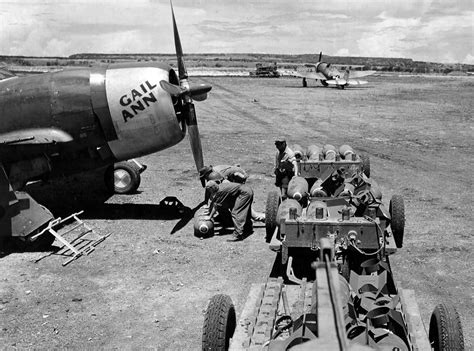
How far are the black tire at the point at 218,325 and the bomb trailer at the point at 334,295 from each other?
0.01 metres

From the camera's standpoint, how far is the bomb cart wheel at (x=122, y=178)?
48.9ft

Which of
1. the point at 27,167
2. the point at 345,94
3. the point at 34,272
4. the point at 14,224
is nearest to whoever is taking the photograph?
the point at 34,272

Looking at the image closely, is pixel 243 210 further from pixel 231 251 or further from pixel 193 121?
pixel 193 121

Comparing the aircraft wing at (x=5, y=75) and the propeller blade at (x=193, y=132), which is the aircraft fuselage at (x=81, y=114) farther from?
the aircraft wing at (x=5, y=75)

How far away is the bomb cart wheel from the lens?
1491 centimetres

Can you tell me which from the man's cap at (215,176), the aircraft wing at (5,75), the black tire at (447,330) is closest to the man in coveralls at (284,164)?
the man's cap at (215,176)

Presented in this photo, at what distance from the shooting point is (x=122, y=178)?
15000mm

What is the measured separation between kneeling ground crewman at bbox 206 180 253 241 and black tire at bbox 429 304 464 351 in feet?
18.4

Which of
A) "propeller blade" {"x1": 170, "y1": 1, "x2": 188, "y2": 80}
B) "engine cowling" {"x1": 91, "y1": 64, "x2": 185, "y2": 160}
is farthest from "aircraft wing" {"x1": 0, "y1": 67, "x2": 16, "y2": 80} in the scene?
"propeller blade" {"x1": 170, "y1": 1, "x2": 188, "y2": 80}

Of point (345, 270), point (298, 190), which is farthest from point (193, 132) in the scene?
point (345, 270)

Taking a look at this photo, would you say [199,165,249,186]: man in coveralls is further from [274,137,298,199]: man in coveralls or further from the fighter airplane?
[274,137,298,199]: man in coveralls

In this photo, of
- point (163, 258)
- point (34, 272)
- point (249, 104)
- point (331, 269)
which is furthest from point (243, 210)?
point (249, 104)

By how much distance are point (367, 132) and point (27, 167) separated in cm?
1669

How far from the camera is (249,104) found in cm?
3509
